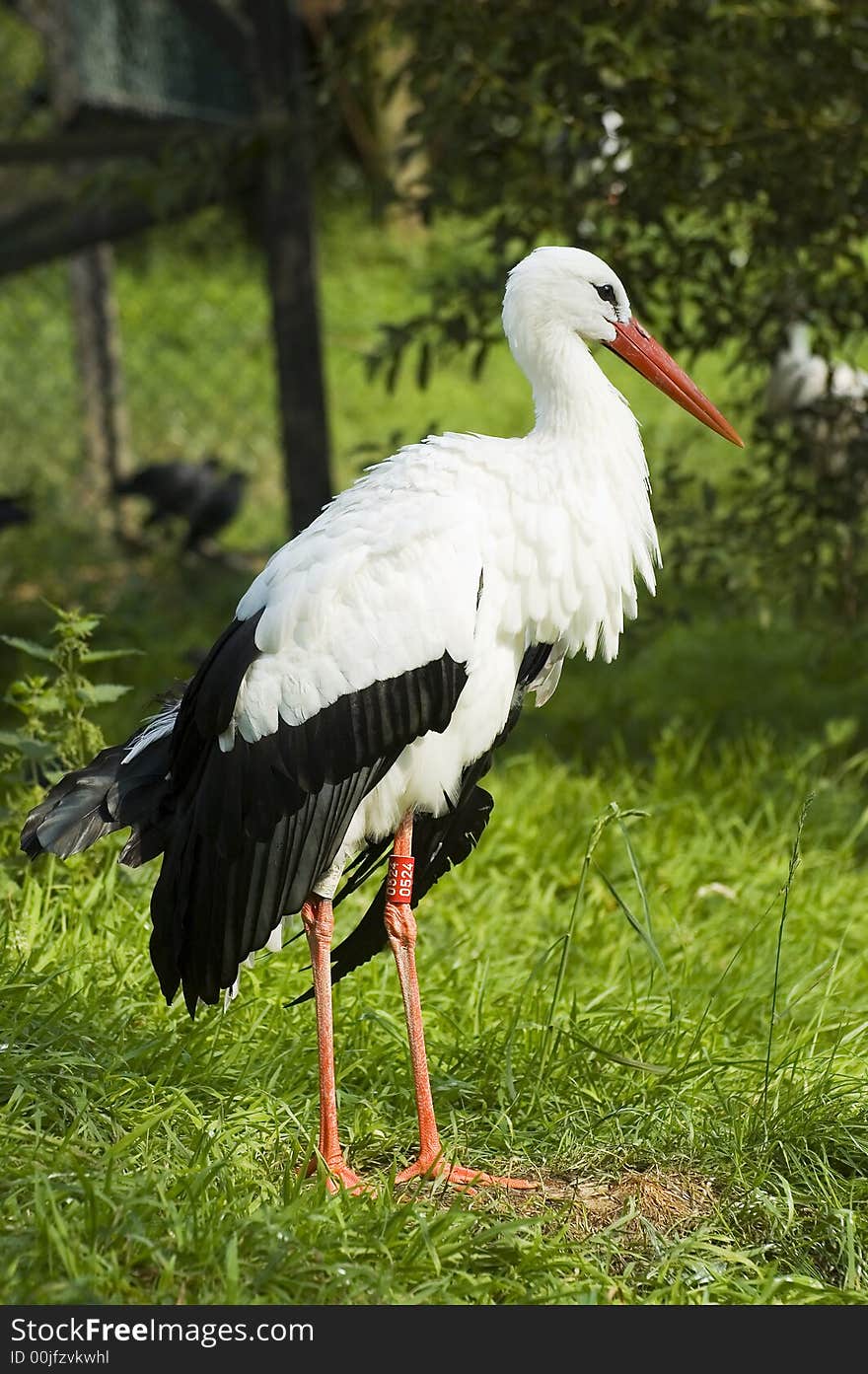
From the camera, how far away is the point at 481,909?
12.5 ft

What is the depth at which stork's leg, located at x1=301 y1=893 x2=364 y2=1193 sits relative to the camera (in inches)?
100

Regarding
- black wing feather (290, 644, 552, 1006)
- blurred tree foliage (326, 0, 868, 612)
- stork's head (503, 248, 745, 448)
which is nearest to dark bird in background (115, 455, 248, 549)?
blurred tree foliage (326, 0, 868, 612)

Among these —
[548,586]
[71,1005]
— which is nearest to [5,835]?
[71,1005]

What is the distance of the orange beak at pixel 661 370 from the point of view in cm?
276

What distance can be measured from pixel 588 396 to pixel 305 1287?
1416mm

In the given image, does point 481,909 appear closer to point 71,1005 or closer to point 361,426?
point 71,1005

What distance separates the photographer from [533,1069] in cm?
289

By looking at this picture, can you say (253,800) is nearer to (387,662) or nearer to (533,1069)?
(387,662)

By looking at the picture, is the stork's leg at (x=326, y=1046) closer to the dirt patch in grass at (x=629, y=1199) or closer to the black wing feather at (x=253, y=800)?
the black wing feather at (x=253, y=800)

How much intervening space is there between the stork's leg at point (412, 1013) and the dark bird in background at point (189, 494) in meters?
4.03

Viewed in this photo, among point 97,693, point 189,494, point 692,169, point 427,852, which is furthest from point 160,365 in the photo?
point 427,852

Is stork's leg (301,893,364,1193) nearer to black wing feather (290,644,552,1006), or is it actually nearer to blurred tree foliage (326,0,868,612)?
Answer: black wing feather (290,644,552,1006)

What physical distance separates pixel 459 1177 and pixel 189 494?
15.4 feet

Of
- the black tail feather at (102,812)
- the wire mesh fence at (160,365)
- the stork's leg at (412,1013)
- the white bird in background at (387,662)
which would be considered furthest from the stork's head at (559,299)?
the wire mesh fence at (160,365)
